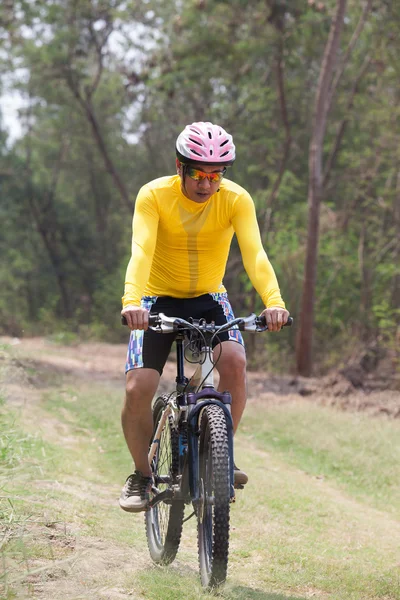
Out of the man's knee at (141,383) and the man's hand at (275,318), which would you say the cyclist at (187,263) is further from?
the man's hand at (275,318)

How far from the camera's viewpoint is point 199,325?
14.5ft

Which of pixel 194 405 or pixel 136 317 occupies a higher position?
pixel 136 317

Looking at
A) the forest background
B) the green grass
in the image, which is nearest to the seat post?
the green grass

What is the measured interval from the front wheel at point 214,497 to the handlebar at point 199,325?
41 cm

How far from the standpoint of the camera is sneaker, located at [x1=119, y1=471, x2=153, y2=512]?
491cm

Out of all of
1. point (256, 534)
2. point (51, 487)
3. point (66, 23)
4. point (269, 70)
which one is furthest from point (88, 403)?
point (66, 23)

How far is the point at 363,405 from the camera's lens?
38.3 ft

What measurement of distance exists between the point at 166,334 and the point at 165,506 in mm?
1136

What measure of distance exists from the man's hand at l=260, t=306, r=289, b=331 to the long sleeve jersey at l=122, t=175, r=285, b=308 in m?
0.41

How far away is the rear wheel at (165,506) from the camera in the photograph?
4750 mm

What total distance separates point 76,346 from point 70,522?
15.9 meters

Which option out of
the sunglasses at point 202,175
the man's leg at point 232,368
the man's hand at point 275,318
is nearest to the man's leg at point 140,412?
the man's leg at point 232,368

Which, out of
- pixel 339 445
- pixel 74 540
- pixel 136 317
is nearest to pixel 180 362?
pixel 136 317

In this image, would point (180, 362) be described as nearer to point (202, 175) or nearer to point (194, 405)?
point (194, 405)
